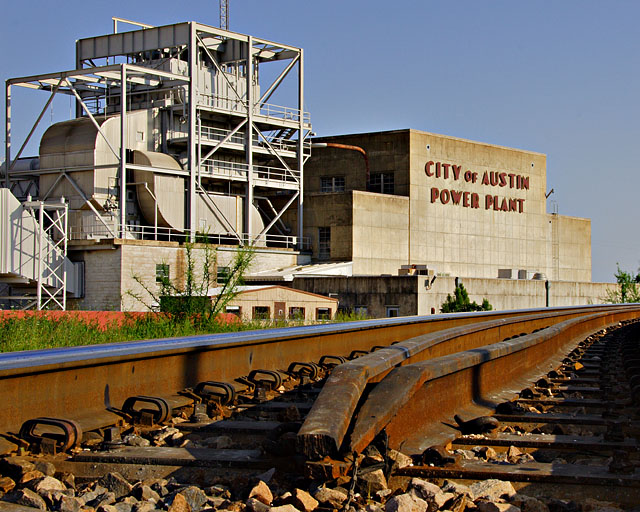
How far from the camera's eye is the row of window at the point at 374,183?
61344 millimetres

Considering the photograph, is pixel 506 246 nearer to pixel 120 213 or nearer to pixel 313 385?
pixel 120 213

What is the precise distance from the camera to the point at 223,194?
5019 centimetres

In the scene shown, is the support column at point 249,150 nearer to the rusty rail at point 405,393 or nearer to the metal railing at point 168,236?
the metal railing at point 168,236

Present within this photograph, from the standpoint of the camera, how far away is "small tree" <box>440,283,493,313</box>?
46844 millimetres

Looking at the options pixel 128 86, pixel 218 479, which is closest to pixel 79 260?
pixel 128 86

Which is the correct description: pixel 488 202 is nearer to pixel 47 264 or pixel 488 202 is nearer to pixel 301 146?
pixel 301 146

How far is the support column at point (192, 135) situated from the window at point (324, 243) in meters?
10.4

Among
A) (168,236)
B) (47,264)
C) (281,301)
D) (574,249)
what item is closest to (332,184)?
(168,236)

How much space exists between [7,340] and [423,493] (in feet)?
22.2

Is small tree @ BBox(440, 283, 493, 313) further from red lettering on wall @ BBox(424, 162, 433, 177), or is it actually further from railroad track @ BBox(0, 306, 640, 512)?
railroad track @ BBox(0, 306, 640, 512)

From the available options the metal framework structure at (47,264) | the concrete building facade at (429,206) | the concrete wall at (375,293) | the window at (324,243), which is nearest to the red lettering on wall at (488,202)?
the concrete building facade at (429,206)

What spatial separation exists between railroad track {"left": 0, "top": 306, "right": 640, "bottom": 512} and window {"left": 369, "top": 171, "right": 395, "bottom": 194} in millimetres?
51331

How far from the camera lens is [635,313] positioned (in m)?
46.1

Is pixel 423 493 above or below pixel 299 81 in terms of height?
below
